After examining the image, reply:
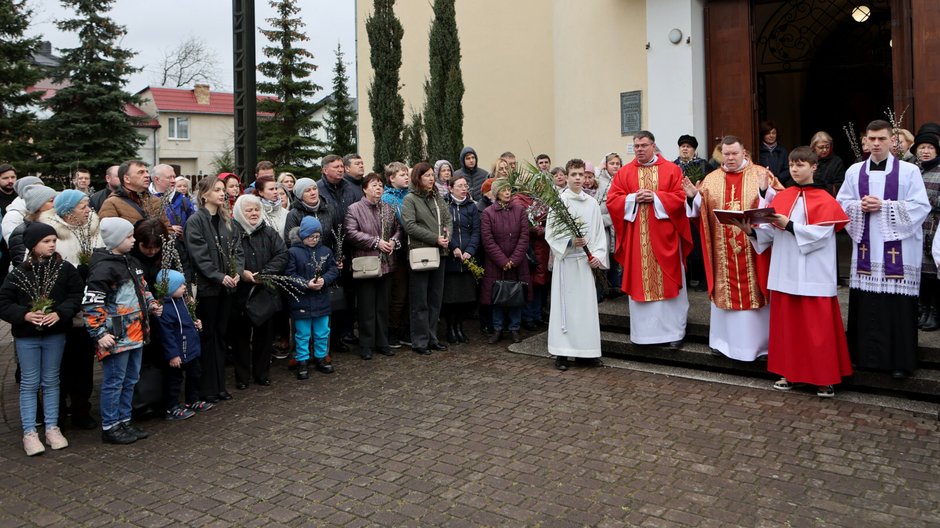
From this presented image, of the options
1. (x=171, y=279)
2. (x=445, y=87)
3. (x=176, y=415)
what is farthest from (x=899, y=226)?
(x=445, y=87)

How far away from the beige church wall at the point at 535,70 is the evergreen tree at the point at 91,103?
1618 centimetres

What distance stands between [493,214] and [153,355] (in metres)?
4.03

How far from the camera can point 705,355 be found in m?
7.37

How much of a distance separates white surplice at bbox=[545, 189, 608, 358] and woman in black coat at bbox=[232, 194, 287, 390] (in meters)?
2.68

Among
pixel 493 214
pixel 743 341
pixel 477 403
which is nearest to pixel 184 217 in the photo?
pixel 493 214

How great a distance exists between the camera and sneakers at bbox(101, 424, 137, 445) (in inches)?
223

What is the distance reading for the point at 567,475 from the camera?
4863mm

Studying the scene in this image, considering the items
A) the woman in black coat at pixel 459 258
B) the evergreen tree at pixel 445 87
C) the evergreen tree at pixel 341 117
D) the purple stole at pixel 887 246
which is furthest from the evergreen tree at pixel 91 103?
the purple stole at pixel 887 246

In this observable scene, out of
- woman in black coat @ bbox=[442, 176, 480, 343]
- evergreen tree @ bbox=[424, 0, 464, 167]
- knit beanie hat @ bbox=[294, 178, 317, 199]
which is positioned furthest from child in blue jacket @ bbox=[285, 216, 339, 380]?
evergreen tree @ bbox=[424, 0, 464, 167]

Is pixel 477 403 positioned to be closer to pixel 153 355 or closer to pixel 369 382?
pixel 369 382

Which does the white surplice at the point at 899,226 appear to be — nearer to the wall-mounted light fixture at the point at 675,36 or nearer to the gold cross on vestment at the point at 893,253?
the gold cross on vestment at the point at 893,253

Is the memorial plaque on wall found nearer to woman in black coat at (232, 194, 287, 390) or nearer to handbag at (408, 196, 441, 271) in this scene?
handbag at (408, 196, 441, 271)

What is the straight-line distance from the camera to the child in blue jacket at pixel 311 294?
7.43m

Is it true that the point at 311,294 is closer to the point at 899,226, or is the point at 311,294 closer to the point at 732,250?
the point at 732,250
